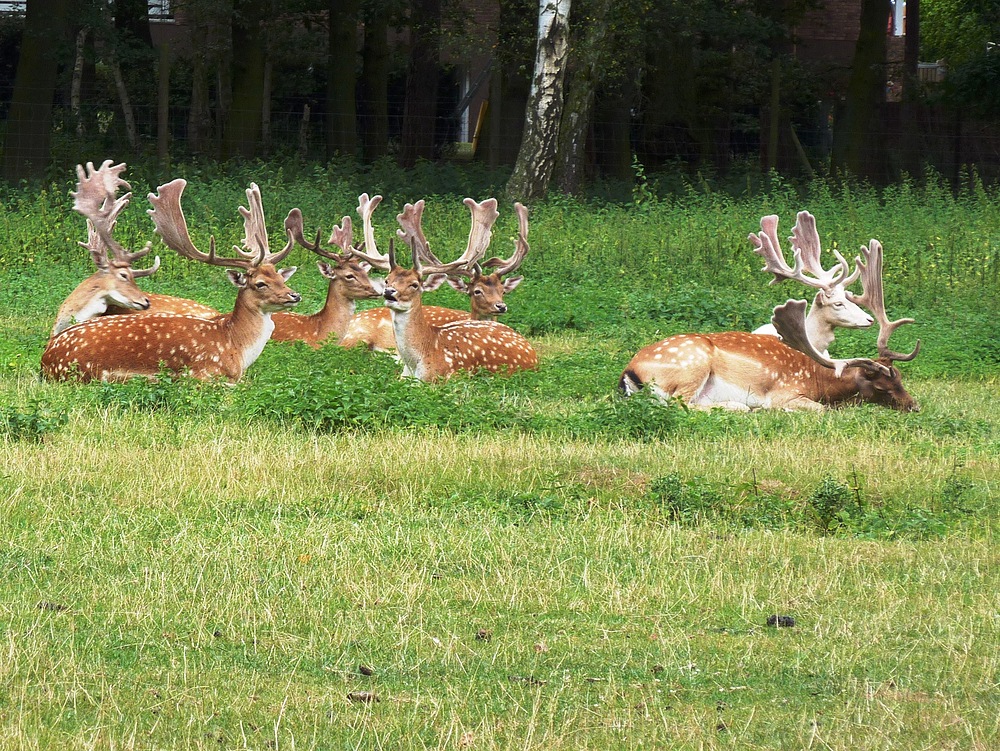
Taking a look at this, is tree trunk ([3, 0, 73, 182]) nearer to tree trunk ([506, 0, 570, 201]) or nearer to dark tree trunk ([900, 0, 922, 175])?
tree trunk ([506, 0, 570, 201])

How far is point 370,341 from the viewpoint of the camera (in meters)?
11.7

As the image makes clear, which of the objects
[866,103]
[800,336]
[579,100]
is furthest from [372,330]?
[866,103]

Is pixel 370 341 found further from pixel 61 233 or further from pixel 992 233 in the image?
pixel 992 233

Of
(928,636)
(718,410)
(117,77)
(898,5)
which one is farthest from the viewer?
(898,5)

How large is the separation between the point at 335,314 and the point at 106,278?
172 cm

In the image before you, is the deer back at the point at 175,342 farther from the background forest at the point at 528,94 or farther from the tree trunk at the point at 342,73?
the tree trunk at the point at 342,73

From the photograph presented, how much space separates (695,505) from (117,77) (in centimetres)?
2063

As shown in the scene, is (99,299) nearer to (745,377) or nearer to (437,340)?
(437,340)

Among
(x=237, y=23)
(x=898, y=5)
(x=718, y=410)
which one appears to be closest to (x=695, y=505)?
(x=718, y=410)

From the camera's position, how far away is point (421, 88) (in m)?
26.5

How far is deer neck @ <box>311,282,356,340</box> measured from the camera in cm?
1158

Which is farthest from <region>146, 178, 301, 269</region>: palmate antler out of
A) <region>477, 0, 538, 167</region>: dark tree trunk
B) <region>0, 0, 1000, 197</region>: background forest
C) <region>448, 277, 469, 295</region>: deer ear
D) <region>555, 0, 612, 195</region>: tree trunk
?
<region>477, 0, 538, 167</region>: dark tree trunk

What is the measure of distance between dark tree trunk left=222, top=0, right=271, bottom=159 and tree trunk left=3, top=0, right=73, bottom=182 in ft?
8.67

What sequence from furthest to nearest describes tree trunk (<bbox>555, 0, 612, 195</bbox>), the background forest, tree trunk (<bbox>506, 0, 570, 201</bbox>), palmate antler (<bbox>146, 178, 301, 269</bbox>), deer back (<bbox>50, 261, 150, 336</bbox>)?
1. the background forest
2. tree trunk (<bbox>555, 0, 612, 195</bbox>)
3. tree trunk (<bbox>506, 0, 570, 201</bbox>)
4. deer back (<bbox>50, 261, 150, 336</bbox>)
5. palmate antler (<bbox>146, 178, 301, 269</bbox>)
